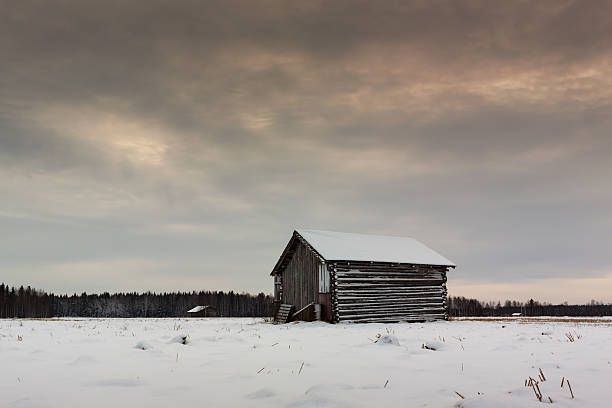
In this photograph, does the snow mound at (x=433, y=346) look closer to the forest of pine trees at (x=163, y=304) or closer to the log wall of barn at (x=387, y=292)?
the log wall of barn at (x=387, y=292)

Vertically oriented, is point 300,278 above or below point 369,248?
below

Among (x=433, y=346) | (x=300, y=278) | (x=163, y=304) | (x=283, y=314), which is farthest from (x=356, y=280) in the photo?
(x=163, y=304)

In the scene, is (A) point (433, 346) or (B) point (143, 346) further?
(A) point (433, 346)

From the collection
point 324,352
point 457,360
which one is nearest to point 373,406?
point 457,360

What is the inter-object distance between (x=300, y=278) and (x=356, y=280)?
437cm

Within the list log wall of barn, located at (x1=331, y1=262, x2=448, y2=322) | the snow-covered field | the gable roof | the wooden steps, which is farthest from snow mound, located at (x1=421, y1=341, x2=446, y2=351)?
the wooden steps

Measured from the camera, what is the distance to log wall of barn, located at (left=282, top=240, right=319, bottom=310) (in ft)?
98.6

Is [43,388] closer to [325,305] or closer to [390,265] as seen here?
[325,305]

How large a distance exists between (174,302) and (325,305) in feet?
Answer: 330

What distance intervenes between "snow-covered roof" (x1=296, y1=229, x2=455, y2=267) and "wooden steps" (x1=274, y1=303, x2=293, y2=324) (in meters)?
5.27

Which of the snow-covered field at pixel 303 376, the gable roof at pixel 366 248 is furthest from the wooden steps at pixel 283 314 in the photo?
the snow-covered field at pixel 303 376

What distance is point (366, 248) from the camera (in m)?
32.0

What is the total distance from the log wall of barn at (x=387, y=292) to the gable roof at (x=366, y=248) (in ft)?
1.50

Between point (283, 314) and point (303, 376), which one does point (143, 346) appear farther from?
point (283, 314)
